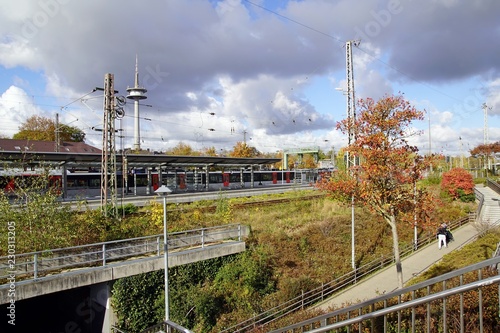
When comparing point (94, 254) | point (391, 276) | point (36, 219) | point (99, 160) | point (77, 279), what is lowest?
point (391, 276)

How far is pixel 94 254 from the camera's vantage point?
13.6m

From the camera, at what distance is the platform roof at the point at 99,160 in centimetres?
2344

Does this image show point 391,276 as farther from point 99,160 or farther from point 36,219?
point 99,160

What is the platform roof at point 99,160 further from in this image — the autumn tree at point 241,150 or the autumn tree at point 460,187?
the autumn tree at point 241,150

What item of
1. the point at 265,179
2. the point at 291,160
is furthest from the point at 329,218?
the point at 291,160

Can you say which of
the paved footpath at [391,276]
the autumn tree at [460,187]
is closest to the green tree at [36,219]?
the paved footpath at [391,276]

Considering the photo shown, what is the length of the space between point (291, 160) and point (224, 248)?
9971cm

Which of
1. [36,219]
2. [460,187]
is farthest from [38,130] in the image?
[460,187]

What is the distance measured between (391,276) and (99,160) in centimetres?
2428

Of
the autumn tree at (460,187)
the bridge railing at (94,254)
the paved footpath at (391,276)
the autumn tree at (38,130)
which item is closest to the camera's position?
the bridge railing at (94,254)

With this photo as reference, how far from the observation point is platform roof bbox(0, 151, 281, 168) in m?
23.4

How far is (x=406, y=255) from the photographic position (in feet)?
66.6

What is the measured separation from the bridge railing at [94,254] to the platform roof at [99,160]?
655 cm

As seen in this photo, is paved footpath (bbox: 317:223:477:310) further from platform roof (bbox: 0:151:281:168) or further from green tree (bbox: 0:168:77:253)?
platform roof (bbox: 0:151:281:168)
